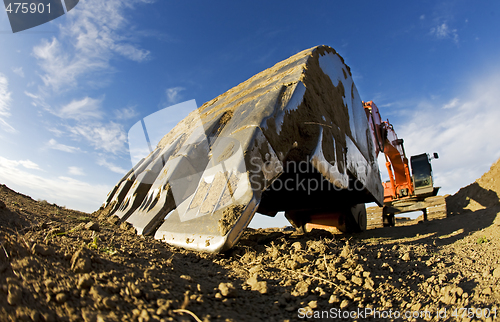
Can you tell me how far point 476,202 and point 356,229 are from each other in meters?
7.14

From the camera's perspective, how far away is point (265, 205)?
4555mm

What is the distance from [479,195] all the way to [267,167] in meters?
10.6

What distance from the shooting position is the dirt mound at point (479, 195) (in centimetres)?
916

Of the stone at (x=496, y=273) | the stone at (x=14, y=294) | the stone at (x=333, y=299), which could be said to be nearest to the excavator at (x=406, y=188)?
the stone at (x=496, y=273)

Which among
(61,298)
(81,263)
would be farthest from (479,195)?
(61,298)

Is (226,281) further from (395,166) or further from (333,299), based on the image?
(395,166)

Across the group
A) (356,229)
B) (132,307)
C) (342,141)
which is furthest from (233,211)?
(356,229)

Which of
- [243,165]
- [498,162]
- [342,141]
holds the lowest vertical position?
[243,165]

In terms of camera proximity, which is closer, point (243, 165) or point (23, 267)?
point (23, 267)

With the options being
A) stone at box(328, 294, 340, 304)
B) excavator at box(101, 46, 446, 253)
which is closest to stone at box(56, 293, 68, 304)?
excavator at box(101, 46, 446, 253)

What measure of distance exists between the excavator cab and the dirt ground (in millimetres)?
5736

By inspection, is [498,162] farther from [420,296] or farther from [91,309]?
[91,309]

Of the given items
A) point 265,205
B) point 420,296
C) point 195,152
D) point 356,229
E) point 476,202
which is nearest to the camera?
point 420,296

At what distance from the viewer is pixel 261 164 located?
233cm
